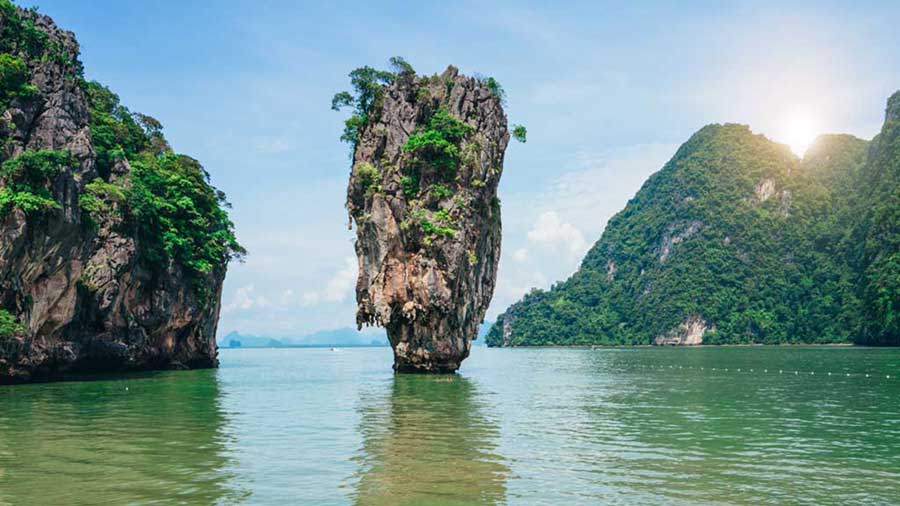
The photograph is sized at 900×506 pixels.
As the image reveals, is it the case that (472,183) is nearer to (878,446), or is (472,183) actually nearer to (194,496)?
(878,446)

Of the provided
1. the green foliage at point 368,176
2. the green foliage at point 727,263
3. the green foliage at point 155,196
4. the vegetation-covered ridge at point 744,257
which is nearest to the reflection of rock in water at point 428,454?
the green foliage at point 368,176

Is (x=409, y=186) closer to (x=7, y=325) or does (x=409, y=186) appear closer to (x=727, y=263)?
(x=7, y=325)

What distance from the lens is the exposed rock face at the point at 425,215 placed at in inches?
1571

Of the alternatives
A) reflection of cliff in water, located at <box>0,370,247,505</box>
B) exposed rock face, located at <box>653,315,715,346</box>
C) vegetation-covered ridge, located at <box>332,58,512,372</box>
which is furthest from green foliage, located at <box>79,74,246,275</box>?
exposed rock face, located at <box>653,315,715,346</box>

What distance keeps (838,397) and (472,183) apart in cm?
2207

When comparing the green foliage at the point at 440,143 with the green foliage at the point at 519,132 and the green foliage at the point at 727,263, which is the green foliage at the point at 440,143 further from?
the green foliage at the point at 727,263

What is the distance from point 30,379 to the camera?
3431cm

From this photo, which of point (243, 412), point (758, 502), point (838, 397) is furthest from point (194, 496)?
point (838, 397)

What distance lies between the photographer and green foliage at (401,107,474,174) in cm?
4044

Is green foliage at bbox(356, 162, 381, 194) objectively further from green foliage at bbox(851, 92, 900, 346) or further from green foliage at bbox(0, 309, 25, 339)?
green foliage at bbox(851, 92, 900, 346)

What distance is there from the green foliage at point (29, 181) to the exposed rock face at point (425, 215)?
55.5ft

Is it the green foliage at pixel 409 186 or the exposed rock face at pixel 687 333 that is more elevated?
the green foliage at pixel 409 186

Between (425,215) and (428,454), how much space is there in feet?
85.4

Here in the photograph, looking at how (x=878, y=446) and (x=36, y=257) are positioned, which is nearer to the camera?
(x=878, y=446)
